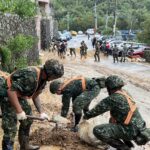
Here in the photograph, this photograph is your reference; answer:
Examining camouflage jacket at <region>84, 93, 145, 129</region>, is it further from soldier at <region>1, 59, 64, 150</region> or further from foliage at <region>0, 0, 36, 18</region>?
foliage at <region>0, 0, 36, 18</region>

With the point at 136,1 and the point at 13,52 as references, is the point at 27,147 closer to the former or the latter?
the point at 13,52

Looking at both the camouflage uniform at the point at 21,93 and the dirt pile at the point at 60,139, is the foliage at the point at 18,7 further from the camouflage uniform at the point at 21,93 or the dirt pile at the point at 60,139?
the camouflage uniform at the point at 21,93

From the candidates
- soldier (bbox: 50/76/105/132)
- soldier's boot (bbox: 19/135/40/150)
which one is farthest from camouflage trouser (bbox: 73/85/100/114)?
soldier's boot (bbox: 19/135/40/150)

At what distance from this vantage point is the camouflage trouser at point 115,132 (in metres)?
7.68

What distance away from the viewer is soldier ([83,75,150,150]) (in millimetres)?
7598

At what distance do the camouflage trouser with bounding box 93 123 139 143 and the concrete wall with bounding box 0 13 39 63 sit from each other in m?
10.8

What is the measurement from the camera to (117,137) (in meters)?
7.86

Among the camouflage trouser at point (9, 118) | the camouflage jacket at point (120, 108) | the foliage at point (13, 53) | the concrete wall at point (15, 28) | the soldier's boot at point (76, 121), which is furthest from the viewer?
the concrete wall at point (15, 28)

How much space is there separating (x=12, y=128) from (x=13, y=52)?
11876 mm

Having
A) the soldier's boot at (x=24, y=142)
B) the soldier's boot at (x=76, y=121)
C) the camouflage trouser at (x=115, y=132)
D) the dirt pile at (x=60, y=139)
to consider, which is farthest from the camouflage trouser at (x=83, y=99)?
the soldier's boot at (x=24, y=142)

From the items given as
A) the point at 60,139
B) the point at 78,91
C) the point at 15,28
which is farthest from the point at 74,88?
the point at 15,28

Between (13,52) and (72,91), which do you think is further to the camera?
(13,52)

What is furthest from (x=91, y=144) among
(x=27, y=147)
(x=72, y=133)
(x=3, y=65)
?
(x=3, y=65)

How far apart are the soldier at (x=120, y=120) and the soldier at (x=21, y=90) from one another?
3.41 feet
